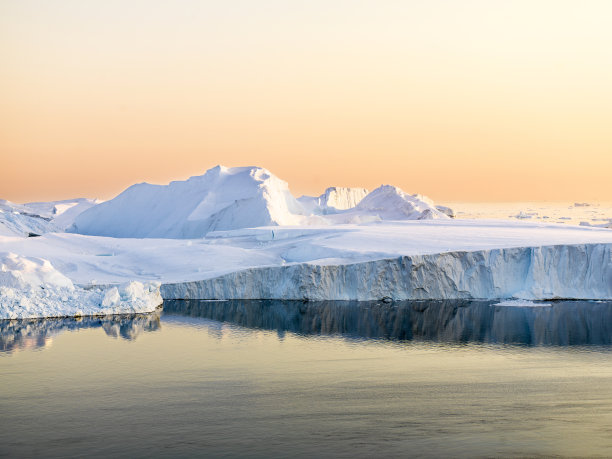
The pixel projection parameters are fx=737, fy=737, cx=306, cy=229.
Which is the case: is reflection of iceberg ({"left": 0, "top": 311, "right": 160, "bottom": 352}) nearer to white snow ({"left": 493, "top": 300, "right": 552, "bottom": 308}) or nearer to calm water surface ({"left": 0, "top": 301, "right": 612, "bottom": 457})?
calm water surface ({"left": 0, "top": 301, "right": 612, "bottom": 457})

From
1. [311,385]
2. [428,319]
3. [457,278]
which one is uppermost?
[457,278]

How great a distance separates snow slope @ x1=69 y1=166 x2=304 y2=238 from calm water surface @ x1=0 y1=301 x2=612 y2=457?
91.5 ft

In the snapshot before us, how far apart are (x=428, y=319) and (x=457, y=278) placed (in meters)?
5.83

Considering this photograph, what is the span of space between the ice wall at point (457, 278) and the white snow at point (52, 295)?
3514 millimetres

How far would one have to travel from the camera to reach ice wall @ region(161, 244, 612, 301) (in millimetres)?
34688

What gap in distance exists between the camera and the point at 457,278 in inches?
1394

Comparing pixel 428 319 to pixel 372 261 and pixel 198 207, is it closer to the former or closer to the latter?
pixel 372 261

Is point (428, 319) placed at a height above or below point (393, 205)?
below

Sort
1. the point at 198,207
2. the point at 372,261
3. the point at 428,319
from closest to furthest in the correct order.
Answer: the point at 428,319 → the point at 372,261 → the point at 198,207

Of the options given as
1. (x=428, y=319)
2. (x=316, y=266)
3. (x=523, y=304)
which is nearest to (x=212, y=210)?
(x=316, y=266)

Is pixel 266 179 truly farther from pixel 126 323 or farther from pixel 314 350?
pixel 314 350

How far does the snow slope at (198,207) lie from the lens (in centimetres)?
5859

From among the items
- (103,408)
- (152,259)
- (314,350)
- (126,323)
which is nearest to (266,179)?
(152,259)

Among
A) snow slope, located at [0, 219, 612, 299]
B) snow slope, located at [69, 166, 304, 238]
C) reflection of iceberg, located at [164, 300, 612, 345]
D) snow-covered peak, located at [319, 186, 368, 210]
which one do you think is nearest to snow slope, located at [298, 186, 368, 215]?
snow-covered peak, located at [319, 186, 368, 210]
